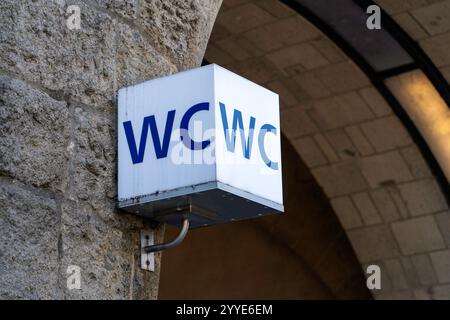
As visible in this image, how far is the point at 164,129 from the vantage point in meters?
3.33

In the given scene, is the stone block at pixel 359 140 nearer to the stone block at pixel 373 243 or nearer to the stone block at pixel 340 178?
the stone block at pixel 340 178

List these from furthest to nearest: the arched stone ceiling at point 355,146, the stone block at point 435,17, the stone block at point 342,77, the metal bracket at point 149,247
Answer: the stone block at point 342,77, the arched stone ceiling at point 355,146, the stone block at point 435,17, the metal bracket at point 149,247

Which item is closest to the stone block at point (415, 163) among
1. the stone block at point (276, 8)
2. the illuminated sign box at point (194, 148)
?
the stone block at point (276, 8)

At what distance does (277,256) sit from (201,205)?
5.46 metres

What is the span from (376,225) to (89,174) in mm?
4950

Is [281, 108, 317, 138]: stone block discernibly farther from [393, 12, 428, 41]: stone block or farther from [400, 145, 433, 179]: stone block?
[393, 12, 428, 41]: stone block

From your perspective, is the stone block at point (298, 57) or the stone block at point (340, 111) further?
the stone block at point (340, 111)

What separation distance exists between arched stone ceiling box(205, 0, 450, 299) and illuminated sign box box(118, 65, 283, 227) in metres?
3.93

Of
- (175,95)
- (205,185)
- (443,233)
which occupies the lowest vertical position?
(205,185)

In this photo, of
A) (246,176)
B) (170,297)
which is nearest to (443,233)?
(170,297)

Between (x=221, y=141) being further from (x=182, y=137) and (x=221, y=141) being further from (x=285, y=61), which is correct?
(x=285, y=61)

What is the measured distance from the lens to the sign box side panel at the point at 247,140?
3264mm
